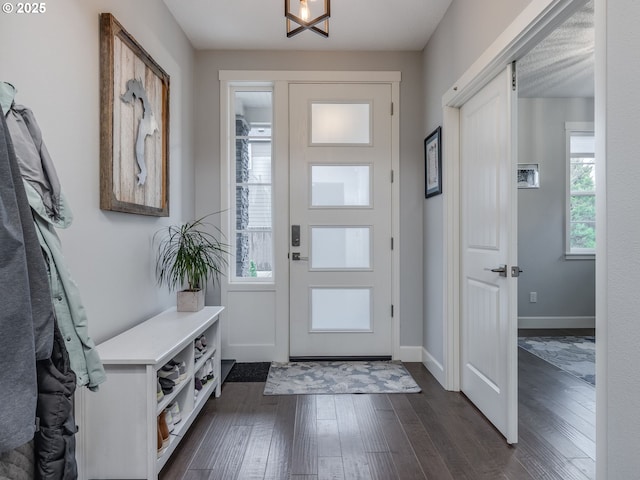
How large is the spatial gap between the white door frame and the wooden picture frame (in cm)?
74

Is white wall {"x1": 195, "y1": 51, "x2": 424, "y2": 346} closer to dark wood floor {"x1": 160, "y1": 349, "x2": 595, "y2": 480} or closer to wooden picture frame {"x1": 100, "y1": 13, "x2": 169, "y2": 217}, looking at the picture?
wooden picture frame {"x1": 100, "y1": 13, "x2": 169, "y2": 217}

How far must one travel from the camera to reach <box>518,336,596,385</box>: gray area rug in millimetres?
3031

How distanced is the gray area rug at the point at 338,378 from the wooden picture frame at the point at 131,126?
1.43m

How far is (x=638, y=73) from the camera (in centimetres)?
108

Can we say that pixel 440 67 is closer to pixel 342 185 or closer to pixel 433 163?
pixel 433 163

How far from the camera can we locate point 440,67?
9.21 ft

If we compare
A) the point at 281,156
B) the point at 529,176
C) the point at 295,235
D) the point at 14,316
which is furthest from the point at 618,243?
the point at 529,176

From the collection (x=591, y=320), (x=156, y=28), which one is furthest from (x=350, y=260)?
(x=591, y=320)

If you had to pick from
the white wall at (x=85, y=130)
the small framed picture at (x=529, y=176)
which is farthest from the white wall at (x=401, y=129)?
the small framed picture at (x=529, y=176)

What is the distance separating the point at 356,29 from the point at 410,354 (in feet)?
8.57

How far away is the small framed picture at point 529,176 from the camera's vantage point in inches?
169

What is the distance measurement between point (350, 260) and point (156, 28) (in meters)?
2.17

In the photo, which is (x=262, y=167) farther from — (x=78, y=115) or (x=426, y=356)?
(x=426, y=356)

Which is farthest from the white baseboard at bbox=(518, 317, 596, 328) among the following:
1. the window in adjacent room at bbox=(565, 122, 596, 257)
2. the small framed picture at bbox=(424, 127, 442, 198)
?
the small framed picture at bbox=(424, 127, 442, 198)
